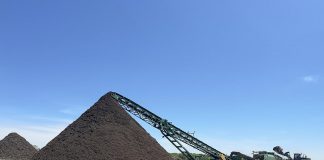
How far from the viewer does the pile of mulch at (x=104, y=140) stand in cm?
2795

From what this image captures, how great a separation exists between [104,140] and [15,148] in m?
22.0

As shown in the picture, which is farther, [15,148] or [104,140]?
[15,148]

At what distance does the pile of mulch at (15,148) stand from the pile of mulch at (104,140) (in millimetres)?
16976

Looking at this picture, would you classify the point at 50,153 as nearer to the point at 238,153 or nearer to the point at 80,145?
the point at 80,145

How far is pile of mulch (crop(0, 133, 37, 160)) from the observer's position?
149ft

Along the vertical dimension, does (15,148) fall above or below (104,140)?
above

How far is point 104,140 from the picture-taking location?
28.8 meters

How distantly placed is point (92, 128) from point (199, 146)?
8591mm

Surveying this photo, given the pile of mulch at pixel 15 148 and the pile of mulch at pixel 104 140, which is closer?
the pile of mulch at pixel 104 140

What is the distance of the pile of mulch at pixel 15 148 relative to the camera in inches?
1788

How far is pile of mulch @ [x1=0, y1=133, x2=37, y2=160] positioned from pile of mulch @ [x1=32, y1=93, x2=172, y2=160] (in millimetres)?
16976

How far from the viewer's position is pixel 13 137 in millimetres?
48438

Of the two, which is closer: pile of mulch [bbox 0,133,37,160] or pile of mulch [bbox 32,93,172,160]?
pile of mulch [bbox 32,93,172,160]

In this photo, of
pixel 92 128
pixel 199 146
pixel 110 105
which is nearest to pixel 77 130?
pixel 92 128
